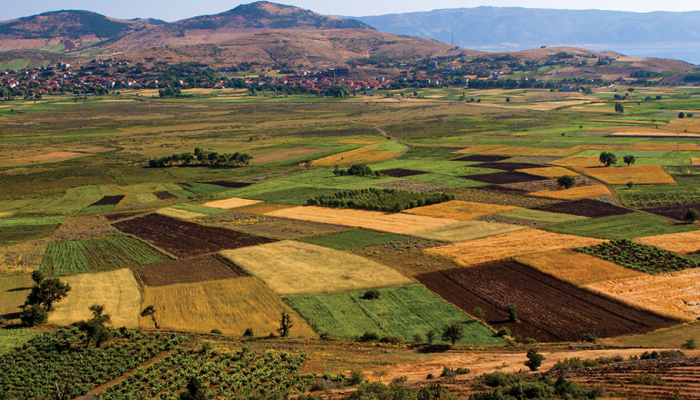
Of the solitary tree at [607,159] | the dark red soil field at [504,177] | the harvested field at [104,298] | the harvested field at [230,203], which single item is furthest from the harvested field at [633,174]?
the harvested field at [104,298]

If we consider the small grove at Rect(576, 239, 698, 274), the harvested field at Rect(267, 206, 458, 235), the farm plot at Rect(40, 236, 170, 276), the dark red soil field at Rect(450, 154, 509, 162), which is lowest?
the farm plot at Rect(40, 236, 170, 276)

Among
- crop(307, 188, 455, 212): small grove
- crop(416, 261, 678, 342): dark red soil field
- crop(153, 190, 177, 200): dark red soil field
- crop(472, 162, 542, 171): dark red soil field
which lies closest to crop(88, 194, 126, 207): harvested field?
crop(153, 190, 177, 200): dark red soil field

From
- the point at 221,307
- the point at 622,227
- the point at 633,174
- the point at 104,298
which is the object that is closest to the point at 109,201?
the point at 104,298

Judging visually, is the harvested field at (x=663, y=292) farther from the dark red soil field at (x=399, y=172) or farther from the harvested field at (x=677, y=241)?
the dark red soil field at (x=399, y=172)

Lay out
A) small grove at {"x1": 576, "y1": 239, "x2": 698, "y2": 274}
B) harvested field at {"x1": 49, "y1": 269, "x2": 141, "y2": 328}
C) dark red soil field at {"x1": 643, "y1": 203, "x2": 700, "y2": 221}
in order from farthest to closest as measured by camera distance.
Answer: dark red soil field at {"x1": 643, "y1": 203, "x2": 700, "y2": 221} → small grove at {"x1": 576, "y1": 239, "x2": 698, "y2": 274} → harvested field at {"x1": 49, "y1": 269, "x2": 141, "y2": 328}

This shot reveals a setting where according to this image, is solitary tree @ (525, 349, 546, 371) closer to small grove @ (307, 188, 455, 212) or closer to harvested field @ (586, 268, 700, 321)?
harvested field @ (586, 268, 700, 321)

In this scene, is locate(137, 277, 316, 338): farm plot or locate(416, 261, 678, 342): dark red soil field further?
locate(137, 277, 316, 338): farm plot

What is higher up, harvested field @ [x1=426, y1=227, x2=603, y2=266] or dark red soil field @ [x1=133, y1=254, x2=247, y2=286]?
harvested field @ [x1=426, y1=227, x2=603, y2=266]

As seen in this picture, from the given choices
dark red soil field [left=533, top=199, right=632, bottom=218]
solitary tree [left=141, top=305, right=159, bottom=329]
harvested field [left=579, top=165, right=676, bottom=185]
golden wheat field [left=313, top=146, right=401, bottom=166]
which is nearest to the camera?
solitary tree [left=141, top=305, right=159, bottom=329]
